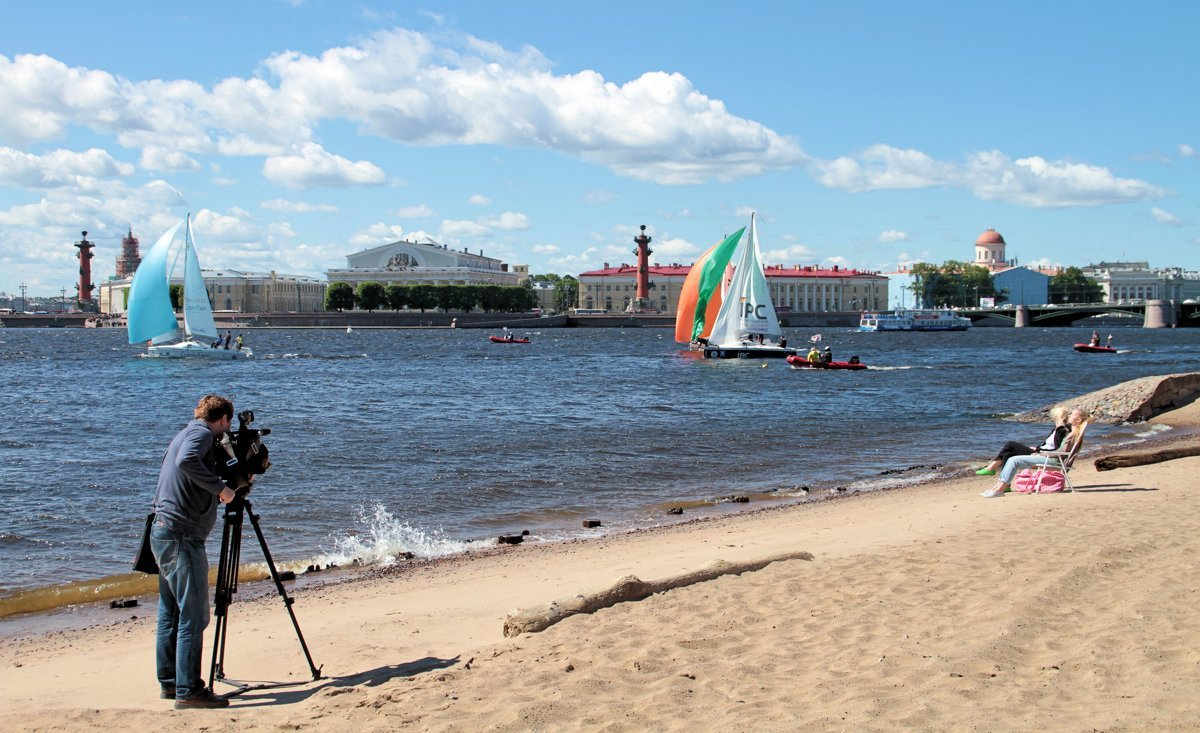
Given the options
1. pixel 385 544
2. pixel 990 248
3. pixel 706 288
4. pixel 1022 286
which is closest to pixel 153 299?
pixel 706 288

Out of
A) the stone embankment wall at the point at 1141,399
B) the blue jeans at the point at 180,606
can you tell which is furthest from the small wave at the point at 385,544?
the stone embankment wall at the point at 1141,399

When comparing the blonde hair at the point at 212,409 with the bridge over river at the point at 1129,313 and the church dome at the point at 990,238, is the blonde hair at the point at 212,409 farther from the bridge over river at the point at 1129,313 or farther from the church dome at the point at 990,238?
the church dome at the point at 990,238

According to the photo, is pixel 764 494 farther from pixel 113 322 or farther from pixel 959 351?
pixel 113 322

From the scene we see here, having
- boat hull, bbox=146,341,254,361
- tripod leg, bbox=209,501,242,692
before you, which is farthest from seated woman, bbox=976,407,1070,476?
boat hull, bbox=146,341,254,361

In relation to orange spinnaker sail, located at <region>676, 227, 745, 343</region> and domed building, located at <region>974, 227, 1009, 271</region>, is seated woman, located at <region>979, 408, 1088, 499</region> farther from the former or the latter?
domed building, located at <region>974, 227, 1009, 271</region>

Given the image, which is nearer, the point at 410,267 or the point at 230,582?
the point at 230,582

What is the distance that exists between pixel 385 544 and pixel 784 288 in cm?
13718

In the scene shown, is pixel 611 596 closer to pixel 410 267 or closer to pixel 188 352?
pixel 188 352

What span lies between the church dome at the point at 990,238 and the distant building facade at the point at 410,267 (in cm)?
7891

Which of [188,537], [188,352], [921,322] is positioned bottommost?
[188,352]

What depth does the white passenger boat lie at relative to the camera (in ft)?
349

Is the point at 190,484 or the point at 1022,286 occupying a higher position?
the point at 1022,286

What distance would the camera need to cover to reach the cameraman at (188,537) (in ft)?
17.6

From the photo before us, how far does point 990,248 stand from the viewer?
17862 centimetres
